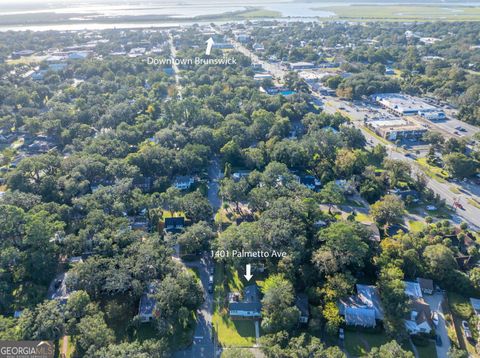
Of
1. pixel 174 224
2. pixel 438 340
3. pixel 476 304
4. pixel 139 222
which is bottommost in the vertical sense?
pixel 476 304

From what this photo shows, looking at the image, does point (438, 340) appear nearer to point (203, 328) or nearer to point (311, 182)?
point (203, 328)

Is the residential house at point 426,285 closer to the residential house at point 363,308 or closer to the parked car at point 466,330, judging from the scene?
the parked car at point 466,330

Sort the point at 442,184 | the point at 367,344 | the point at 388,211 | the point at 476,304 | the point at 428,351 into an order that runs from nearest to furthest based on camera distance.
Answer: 1. the point at 428,351
2. the point at 367,344
3. the point at 476,304
4. the point at 388,211
5. the point at 442,184

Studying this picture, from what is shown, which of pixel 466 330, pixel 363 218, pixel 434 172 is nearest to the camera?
pixel 466 330

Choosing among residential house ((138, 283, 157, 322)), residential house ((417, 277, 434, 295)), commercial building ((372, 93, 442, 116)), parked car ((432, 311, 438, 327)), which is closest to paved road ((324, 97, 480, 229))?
commercial building ((372, 93, 442, 116))

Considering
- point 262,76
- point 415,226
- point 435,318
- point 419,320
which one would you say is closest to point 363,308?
point 419,320

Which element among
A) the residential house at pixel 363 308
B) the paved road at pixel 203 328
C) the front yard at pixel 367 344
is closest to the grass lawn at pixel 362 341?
the front yard at pixel 367 344

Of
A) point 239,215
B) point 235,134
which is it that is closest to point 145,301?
point 239,215
